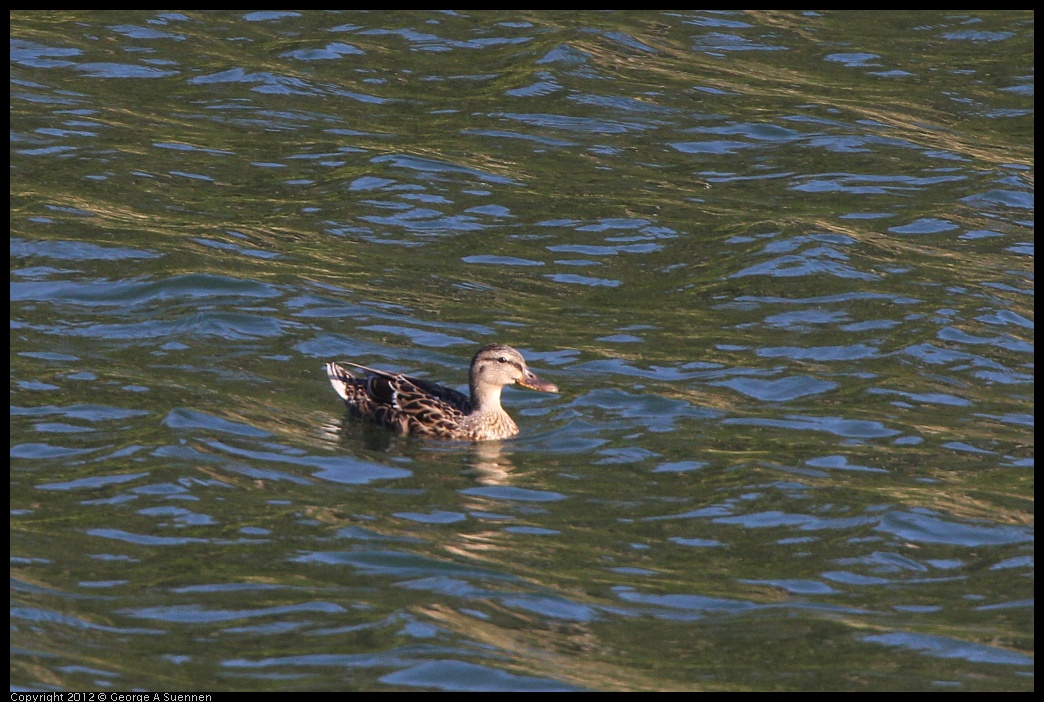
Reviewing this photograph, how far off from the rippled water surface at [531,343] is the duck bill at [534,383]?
0.27m

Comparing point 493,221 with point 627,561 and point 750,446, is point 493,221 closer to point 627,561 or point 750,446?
point 750,446

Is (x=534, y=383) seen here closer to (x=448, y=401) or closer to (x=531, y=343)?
(x=448, y=401)

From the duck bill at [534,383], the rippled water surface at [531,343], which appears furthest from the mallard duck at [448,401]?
the rippled water surface at [531,343]

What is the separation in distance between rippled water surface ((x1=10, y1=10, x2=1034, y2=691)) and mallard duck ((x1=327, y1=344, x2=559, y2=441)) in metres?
0.20

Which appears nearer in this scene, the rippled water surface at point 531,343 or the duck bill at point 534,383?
the rippled water surface at point 531,343

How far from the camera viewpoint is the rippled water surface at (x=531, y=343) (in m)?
8.12

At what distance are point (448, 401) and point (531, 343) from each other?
56.9 inches

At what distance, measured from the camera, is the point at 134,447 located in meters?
10.1

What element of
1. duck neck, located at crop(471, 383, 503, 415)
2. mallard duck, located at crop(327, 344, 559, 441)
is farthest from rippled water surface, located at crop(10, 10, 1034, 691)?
duck neck, located at crop(471, 383, 503, 415)

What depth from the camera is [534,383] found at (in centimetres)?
1127

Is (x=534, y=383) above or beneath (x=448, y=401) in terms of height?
above

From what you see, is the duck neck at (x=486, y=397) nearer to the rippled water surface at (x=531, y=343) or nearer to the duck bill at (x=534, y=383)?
the duck bill at (x=534, y=383)

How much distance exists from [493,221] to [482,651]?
7.57 meters

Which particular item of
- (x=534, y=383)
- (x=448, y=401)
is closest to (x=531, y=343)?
(x=534, y=383)
